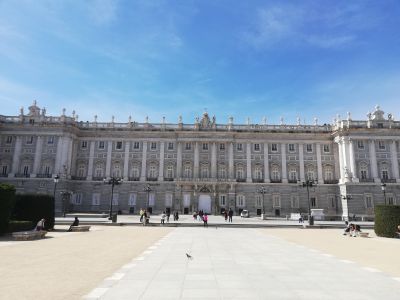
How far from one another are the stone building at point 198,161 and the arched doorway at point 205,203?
18 cm

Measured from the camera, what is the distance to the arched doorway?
56188mm

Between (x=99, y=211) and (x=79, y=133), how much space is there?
50.9 feet

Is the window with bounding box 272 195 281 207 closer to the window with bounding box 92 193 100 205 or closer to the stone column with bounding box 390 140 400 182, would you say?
the stone column with bounding box 390 140 400 182

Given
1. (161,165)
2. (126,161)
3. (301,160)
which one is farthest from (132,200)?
(301,160)

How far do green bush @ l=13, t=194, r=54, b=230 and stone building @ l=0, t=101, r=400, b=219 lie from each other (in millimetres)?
32035

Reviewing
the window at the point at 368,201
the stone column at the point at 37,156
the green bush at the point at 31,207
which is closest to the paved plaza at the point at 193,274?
the green bush at the point at 31,207

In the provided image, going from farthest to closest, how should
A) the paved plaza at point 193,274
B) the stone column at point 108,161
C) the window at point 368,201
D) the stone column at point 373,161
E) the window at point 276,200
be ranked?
the stone column at point 108,161 < the window at point 276,200 < the stone column at point 373,161 < the window at point 368,201 < the paved plaza at point 193,274

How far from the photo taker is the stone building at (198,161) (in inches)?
2159

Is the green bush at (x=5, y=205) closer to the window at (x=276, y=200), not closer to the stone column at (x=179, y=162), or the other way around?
the stone column at (x=179, y=162)

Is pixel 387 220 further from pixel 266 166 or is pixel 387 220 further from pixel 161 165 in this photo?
pixel 161 165

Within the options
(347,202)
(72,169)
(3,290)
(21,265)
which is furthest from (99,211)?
(3,290)

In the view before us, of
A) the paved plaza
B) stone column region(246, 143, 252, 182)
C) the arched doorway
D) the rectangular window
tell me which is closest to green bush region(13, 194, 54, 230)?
the paved plaza

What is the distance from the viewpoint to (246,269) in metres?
10.4

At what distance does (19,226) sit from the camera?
21.0 metres
